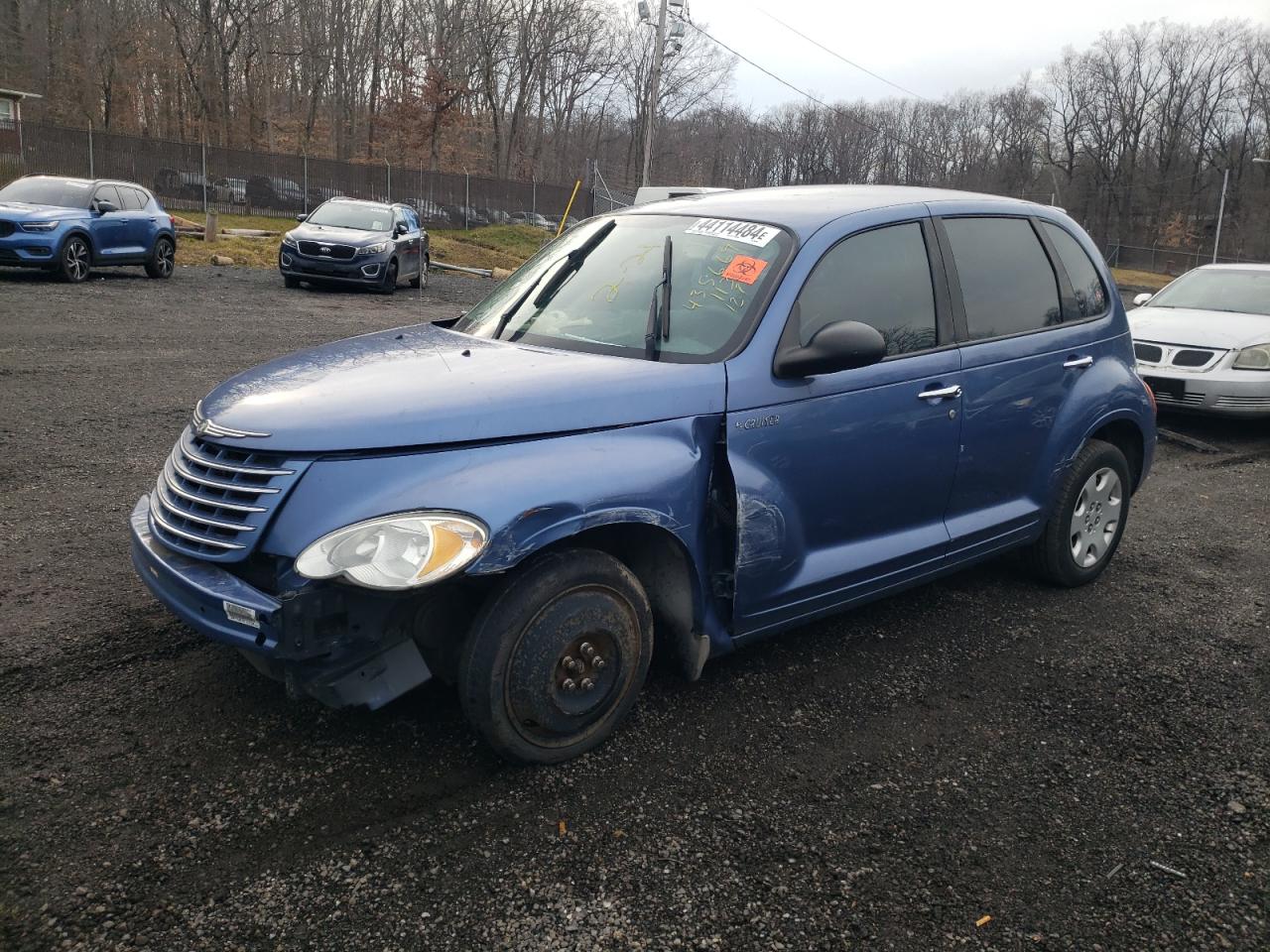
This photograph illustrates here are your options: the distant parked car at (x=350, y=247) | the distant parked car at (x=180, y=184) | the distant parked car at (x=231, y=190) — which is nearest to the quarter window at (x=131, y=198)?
the distant parked car at (x=350, y=247)

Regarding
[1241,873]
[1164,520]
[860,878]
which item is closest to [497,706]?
[860,878]

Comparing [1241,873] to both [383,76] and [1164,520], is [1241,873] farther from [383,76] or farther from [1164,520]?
[383,76]

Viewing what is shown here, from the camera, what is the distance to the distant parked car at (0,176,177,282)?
48.9 ft

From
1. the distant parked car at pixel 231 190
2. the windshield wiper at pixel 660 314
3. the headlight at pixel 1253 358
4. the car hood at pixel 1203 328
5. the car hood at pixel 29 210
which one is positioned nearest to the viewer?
the windshield wiper at pixel 660 314

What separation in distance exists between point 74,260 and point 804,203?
15.2 m

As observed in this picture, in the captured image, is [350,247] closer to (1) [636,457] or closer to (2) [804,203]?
(2) [804,203]

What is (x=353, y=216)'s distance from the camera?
1906 centimetres

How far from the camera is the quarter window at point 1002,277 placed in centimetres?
433

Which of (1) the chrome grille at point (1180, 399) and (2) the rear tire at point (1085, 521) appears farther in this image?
(1) the chrome grille at point (1180, 399)

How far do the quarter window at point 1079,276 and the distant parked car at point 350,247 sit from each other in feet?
45.7

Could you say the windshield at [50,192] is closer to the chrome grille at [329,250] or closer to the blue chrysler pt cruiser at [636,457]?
the chrome grille at [329,250]

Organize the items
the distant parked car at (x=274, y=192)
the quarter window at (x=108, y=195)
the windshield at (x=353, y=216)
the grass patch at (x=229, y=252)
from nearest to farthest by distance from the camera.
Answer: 1. the quarter window at (x=108, y=195)
2. the windshield at (x=353, y=216)
3. the grass patch at (x=229, y=252)
4. the distant parked car at (x=274, y=192)

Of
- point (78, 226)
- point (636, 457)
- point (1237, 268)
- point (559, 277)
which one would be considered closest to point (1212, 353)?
point (1237, 268)

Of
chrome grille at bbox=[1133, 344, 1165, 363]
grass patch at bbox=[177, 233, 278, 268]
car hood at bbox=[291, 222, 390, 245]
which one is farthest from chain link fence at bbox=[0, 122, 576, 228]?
chrome grille at bbox=[1133, 344, 1165, 363]
